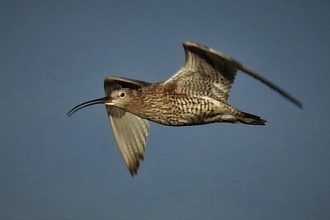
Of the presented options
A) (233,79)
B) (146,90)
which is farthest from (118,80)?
(233,79)

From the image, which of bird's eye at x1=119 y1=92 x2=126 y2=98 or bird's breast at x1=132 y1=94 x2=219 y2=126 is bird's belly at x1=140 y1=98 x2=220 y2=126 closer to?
bird's breast at x1=132 y1=94 x2=219 y2=126

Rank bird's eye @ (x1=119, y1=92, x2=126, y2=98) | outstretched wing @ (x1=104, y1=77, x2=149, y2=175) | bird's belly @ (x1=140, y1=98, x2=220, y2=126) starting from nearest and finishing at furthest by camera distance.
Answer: bird's belly @ (x1=140, y1=98, x2=220, y2=126) < bird's eye @ (x1=119, y1=92, x2=126, y2=98) < outstretched wing @ (x1=104, y1=77, x2=149, y2=175)

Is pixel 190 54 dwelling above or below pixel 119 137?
above

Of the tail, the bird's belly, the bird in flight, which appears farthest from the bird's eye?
the tail

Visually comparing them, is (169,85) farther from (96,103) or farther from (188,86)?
(96,103)

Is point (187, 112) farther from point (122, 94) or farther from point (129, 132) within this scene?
point (129, 132)

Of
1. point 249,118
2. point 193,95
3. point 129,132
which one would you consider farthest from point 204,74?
point 129,132
